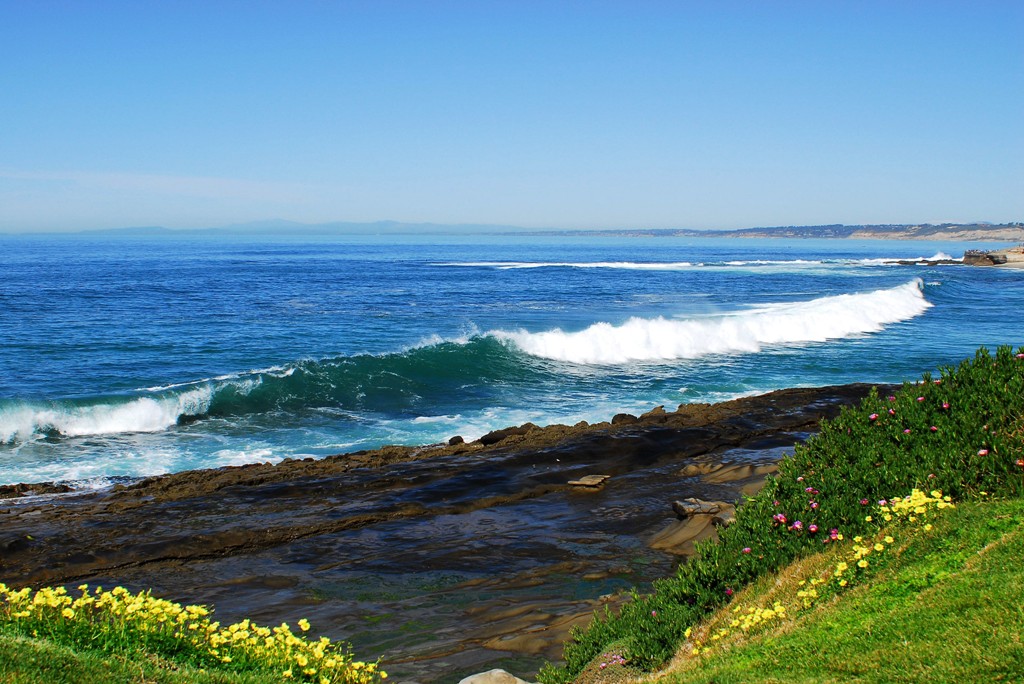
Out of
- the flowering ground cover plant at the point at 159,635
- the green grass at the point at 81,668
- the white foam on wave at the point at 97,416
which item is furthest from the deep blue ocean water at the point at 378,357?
the green grass at the point at 81,668

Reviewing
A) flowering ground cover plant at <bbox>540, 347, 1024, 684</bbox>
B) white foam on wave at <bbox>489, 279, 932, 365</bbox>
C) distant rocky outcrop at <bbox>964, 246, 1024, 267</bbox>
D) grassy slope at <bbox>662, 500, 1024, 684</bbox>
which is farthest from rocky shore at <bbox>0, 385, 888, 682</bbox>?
distant rocky outcrop at <bbox>964, 246, 1024, 267</bbox>

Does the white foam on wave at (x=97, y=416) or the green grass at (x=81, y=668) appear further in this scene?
the white foam on wave at (x=97, y=416)

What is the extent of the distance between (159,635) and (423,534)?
6762 mm

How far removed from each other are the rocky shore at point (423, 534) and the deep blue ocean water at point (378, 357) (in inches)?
163

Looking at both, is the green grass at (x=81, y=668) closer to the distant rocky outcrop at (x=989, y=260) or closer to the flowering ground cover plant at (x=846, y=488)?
the flowering ground cover plant at (x=846, y=488)

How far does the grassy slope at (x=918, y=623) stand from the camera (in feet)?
16.5

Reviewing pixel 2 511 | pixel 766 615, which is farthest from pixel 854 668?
pixel 2 511

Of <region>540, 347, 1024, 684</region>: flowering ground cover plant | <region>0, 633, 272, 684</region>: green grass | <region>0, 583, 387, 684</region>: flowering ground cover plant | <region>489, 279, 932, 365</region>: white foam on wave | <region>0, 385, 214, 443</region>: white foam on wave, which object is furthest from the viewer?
<region>489, 279, 932, 365</region>: white foam on wave

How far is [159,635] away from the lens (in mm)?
5914

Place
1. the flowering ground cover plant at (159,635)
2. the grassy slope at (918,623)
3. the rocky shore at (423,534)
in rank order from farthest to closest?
1. the rocky shore at (423,534)
2. the flowering ground cover plant at (159,635)
3. the grassy slope at (918,623)

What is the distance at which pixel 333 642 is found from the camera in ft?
29.6

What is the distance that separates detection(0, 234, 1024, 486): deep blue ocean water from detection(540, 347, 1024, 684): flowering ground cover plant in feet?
44.4

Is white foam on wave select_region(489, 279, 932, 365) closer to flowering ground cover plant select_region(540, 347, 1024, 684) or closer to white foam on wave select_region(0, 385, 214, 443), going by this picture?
white foam on wave select_region(0, 385, 214, 443)

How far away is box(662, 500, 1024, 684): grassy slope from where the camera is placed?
5027mm
